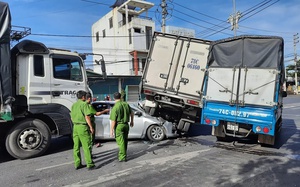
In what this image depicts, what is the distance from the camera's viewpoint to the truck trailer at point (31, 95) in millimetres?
5637

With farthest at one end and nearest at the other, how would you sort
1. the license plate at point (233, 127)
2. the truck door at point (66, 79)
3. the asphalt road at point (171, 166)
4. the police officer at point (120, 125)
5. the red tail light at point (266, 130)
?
the truck door at point (66, 79) → the license plate at point (233, 127) → the red tail light at point (266, 130) → the police officer at point (120, 125) → the asphalt road at point (171, 166)

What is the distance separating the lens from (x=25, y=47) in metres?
6.11

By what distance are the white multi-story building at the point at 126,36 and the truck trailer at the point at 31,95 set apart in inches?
835

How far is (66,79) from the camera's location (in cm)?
678

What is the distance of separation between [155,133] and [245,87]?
311 cm

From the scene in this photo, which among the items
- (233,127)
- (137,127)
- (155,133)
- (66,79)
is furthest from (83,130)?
(233,127)

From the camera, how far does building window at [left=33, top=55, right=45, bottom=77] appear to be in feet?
20.4

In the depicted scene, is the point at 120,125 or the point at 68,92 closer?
the point at 120,125

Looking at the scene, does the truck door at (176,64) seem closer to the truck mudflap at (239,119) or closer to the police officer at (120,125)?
the truck mudflap at (239,119)

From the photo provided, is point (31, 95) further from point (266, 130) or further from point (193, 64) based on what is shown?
point (266, 130)

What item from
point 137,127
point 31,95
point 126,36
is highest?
point 126,36

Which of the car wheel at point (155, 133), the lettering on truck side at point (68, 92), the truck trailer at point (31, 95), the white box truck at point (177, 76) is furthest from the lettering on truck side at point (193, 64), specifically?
the truck trailer at point (31, 95)

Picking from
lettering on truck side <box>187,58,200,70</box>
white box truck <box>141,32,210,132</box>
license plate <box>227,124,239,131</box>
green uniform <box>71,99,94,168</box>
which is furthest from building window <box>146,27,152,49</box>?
green uniform <box>71,99,94,168</box>

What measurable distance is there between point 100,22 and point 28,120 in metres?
31.5
